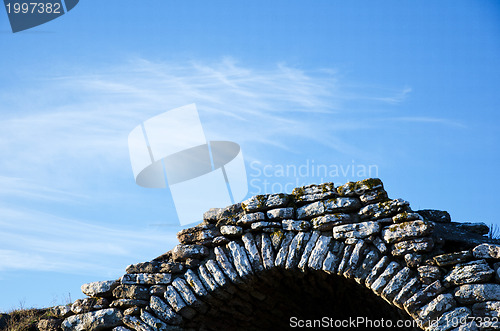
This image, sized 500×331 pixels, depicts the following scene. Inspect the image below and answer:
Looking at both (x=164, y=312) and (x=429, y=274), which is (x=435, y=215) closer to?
(x=429, y=274)

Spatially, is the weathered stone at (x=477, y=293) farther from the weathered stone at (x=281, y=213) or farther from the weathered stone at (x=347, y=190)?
the weathered stone at (x=281, y=213)

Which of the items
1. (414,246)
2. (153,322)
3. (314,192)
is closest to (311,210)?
(314,192)

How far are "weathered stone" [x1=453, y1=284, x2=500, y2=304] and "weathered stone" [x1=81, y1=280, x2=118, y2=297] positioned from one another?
3.65 m

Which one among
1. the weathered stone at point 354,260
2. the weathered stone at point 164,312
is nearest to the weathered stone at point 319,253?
the weathered stone at point 354,260

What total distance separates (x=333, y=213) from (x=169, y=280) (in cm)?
196

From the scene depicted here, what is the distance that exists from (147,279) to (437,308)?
120 inches

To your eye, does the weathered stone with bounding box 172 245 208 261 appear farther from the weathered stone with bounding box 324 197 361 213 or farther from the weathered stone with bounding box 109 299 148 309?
the weathered stone with bounding box 324 197 361 213

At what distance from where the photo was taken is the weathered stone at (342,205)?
5.44 m

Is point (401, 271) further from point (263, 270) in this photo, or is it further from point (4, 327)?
point (4, 327)

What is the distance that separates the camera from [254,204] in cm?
577

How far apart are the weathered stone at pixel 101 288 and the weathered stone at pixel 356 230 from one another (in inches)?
101

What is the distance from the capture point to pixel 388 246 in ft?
17.0

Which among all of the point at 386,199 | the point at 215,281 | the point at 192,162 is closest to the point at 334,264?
the point at 386,199

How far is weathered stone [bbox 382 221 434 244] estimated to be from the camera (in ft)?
16.7
